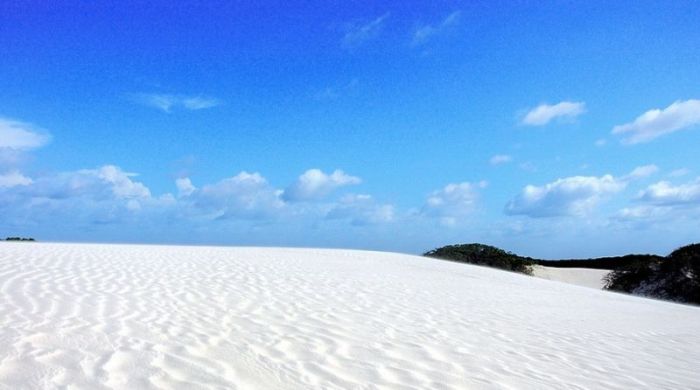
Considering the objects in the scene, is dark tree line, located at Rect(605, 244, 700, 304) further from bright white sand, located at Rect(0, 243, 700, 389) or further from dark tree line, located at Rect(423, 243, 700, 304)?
bright white sand, located at Rect(0, 243, 700, 389)

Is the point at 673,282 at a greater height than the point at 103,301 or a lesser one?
greater

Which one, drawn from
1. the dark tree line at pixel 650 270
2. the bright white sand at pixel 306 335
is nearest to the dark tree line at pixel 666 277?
the dark tree line at pixel 650 270

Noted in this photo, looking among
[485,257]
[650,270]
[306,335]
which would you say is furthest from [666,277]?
[306,335]

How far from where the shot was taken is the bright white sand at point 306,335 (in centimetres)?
449

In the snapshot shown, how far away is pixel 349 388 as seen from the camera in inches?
167

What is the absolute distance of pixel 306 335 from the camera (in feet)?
20.0

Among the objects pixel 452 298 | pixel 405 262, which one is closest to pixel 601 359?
pixel 452 298

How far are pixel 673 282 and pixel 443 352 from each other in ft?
66.1

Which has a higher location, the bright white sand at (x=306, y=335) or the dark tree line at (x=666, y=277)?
the dark tree line at (x=666, y=277)

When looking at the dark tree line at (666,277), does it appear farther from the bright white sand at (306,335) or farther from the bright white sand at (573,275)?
the bright white sand at (306,335)

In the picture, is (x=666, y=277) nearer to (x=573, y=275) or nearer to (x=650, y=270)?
(x=650, y=270)

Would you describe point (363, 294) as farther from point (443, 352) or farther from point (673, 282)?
point (673, 282)

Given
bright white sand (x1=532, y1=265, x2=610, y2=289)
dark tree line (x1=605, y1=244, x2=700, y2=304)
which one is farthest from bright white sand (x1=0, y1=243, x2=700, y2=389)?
bright white sand (x1=532, y1=265, x2=610, y2=289)

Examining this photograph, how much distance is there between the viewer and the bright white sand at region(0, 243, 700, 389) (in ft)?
14.7
